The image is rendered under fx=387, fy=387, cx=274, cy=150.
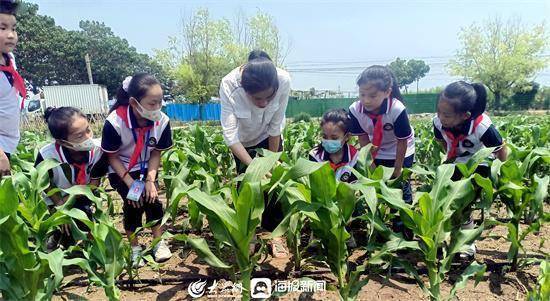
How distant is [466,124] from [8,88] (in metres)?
3.40

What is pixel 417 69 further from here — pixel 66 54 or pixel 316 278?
pixel 316 278

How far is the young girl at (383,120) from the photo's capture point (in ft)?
10.1

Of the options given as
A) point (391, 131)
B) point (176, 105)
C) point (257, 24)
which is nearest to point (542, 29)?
point (257, 24)

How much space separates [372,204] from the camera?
81.2 inches

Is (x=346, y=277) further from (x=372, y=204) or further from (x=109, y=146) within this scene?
(x=109, y=146)

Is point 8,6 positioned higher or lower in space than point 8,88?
higher

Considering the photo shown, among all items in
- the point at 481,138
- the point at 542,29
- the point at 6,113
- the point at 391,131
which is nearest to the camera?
the point at 6,113

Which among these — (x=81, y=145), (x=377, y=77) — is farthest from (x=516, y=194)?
(x=81, y=145)

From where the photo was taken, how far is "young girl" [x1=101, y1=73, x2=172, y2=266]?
110 inches

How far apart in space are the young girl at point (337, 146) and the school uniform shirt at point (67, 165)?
1762mm

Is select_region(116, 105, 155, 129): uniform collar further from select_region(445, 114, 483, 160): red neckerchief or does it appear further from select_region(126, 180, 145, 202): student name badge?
select_region(445, 114, 483, 160): red neckerchief

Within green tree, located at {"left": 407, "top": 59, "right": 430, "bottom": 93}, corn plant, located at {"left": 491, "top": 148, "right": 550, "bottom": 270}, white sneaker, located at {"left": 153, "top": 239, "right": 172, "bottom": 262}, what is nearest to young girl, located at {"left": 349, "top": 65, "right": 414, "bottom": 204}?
corn plant, located at {"left": 491, "top": 148, "right": 550, "bottom": 270}

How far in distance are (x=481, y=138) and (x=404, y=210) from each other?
49.0 inches

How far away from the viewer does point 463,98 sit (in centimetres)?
283
